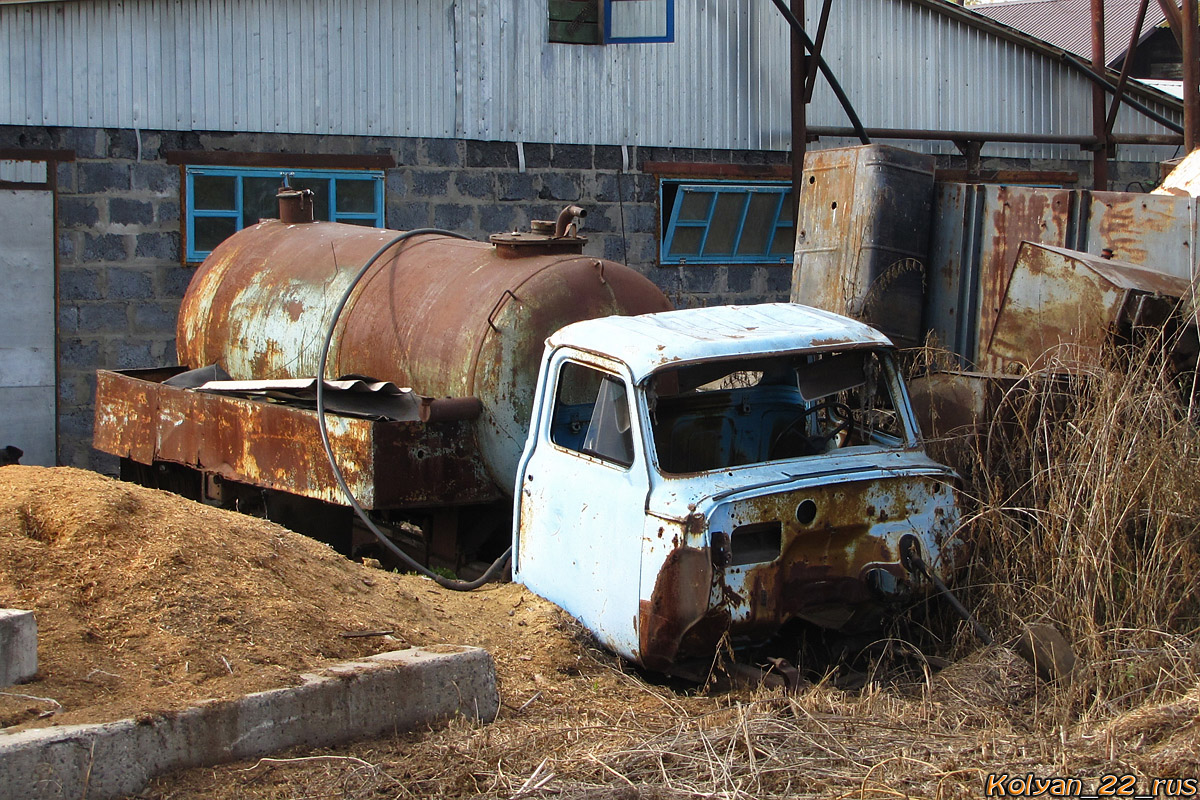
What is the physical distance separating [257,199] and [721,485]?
7.51 meters

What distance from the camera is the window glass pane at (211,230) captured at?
11.1 meters

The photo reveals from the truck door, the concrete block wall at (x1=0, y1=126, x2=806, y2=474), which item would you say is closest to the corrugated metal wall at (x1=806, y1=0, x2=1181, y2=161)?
the concrete block wall at (x1=0, y1=126, x2=806, y2=474)

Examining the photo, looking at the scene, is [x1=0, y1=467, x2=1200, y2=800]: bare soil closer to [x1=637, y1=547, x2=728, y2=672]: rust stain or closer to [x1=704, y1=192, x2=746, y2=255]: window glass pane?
[x1=637, y1=547, x2=728, y2=672]: rust stain

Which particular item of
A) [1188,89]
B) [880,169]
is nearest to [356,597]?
[880,169]

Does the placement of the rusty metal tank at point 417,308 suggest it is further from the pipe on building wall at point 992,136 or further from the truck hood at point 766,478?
the pipe on building wall at point 992,136

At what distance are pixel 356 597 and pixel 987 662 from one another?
8.78ft

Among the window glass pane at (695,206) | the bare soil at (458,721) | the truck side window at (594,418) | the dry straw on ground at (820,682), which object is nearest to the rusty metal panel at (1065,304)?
the dry straw on ground at (820,682)

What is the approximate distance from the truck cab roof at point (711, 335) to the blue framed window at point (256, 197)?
5.93 metres

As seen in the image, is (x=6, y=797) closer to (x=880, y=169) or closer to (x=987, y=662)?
(x=987, y=662)

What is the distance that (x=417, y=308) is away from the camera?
729 cm

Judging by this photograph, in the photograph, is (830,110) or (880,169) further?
(830,110)

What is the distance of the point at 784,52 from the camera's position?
13547mm

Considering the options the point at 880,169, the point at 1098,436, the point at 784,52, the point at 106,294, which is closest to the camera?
the point at 1098,436

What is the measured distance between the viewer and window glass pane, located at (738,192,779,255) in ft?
44.1
